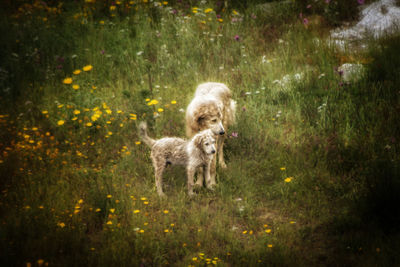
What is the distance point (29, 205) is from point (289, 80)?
556 centimetres

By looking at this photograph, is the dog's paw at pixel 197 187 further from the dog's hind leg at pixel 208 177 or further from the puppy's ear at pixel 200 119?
the puppy's ear at pixel 200 119

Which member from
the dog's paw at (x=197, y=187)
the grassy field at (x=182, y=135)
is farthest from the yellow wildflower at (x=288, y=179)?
the dog's paw at (x=197, y=187)

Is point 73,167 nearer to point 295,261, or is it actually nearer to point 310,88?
point 295,261

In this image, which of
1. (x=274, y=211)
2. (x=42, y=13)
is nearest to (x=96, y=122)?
(x=274, y=211)

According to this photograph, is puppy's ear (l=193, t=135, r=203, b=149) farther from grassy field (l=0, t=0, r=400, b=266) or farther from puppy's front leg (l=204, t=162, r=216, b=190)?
grassy field (l=0, t=0, r=400, b=266)

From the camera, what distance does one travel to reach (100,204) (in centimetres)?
455

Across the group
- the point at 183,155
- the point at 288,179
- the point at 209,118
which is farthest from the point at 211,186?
the point at 288,179

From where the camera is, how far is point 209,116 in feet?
17.4

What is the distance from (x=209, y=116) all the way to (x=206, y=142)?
0.62m

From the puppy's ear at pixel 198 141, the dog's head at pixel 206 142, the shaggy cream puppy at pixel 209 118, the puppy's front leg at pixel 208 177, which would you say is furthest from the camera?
the shaggy cream puppy at pixel 209 118

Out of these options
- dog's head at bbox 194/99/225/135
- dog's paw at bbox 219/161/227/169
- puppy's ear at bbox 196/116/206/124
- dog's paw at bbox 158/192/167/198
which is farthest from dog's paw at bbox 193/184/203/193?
puppy's ear at bbox 196/116/206/124

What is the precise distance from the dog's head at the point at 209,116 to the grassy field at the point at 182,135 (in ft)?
2.75

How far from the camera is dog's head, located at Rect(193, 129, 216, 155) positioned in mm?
4812

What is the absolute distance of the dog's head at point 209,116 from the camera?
529 centimetres
